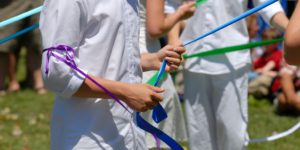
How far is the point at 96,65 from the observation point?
2789mm

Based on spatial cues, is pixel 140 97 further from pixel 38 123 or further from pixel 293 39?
pixel 38 123

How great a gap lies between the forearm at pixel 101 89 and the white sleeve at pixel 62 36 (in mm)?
26

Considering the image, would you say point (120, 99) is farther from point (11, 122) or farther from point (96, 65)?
point (11, 122)

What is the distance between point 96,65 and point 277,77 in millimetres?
5845

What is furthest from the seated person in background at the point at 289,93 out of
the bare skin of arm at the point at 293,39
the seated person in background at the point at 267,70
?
the bare skin of arm at the point at 293,39

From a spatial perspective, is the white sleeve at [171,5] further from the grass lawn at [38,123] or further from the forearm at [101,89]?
the grass lawn at [38,123]

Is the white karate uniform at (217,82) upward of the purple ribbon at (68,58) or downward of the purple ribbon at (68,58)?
downward

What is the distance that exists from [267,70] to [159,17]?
5.00 m

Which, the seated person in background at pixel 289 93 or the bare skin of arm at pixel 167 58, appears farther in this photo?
the seated person in background at pixel 289 93

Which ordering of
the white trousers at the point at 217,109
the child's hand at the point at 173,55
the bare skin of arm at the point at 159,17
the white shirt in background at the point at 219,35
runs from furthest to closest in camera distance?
the white trousers at the point at 217,109 → the white shirt in background at the point at 219,35 → the bare skin of arm at the point at 159,17 → the child's hand at the point at 173,55

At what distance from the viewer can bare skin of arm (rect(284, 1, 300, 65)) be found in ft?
6.20

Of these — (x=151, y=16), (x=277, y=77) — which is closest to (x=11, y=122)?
(x=277, y=77)

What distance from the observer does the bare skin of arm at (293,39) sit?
189cm

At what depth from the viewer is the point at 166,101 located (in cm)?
450
